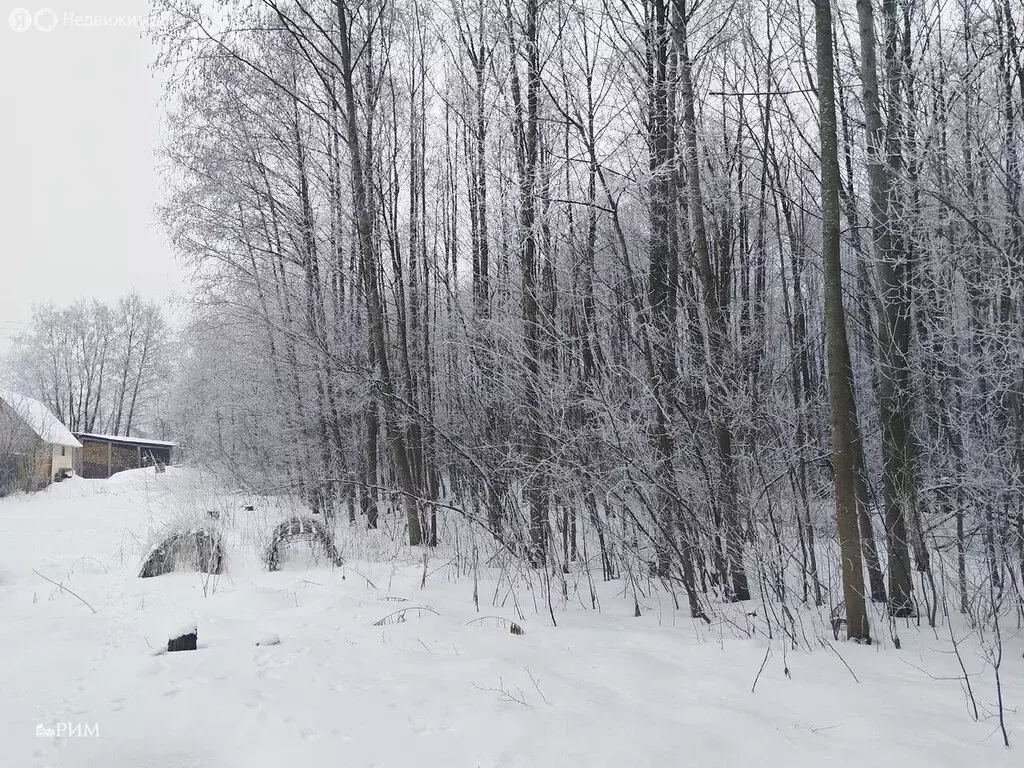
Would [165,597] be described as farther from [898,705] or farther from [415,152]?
[415,152]

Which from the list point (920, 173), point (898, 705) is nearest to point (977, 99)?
point (920, 173)

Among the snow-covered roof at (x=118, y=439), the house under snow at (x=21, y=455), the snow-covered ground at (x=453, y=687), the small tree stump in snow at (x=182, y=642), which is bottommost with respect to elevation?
the snow-covered ground at (x=453, y=687)

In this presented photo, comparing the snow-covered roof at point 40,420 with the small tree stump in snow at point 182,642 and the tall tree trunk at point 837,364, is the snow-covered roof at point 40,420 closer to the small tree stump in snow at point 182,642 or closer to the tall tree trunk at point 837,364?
the small tree stump in snow at point 182,642

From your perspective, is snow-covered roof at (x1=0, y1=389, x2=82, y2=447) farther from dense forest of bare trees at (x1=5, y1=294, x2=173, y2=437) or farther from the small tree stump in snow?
the small tree stump in snow

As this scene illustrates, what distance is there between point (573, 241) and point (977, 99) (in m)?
4.19

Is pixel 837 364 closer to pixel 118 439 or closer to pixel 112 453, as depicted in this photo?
pixel 118 439

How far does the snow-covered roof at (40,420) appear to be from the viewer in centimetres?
2519

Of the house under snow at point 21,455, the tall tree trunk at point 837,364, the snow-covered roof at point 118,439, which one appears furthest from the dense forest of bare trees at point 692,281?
the snow-covered roof at point 118,439

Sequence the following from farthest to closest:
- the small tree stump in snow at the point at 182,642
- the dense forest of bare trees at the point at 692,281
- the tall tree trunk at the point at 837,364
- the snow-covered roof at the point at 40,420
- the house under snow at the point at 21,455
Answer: the snow-covered roof at the point at 40,420 → the house under snow at the point at 21,455 → the dense forest of bare trees at the point at 692,281 → the tall tree trunk at the point at 837,364 → the small tree stump in snow at the point at 182,642

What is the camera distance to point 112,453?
1556 inches

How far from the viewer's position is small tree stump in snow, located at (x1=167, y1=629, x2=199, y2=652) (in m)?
3.83

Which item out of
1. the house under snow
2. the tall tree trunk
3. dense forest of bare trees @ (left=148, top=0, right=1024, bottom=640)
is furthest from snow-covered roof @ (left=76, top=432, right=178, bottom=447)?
the tall tree trunk

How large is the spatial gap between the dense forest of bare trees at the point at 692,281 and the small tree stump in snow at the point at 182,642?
6.63ft

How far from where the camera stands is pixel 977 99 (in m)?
5.54
